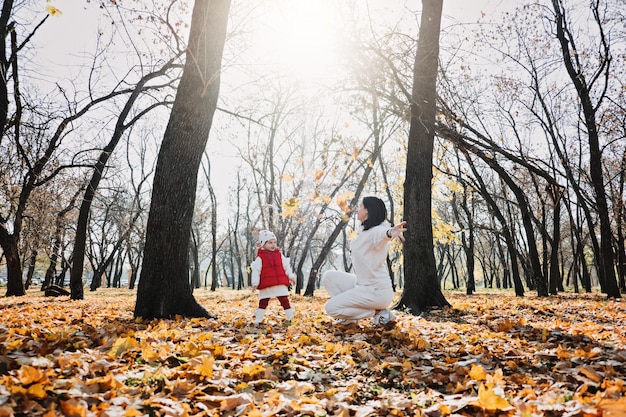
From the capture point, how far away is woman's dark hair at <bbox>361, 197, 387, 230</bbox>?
16.6ft

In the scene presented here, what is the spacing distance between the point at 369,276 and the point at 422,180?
2.72 meters

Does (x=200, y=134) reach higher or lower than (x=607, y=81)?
lower

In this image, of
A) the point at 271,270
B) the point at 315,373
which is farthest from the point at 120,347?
the point at 271,270

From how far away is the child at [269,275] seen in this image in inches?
216

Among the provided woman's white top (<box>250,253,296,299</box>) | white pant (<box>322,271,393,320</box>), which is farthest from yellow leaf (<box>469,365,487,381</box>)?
woman's white top (<box>250,253,296,299</box>)

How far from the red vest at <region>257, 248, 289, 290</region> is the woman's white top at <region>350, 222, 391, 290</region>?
45.9 inches

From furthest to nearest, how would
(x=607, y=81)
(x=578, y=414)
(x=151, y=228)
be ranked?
(x=607, y=81) < (x=151, y=228) < (x=578, y=414)

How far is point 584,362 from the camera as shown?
2.95m

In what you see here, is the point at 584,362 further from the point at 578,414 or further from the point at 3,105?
the point at 3,105

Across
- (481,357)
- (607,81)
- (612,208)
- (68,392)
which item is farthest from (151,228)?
(612,208)

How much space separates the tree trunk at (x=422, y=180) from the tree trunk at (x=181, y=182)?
3.55 metres

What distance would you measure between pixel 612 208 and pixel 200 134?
23.3 meters

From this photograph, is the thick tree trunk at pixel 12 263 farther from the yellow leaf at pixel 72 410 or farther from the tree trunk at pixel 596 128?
the tree trunk at pixel 596 128

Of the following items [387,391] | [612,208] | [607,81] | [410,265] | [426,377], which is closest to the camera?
[387,391]
